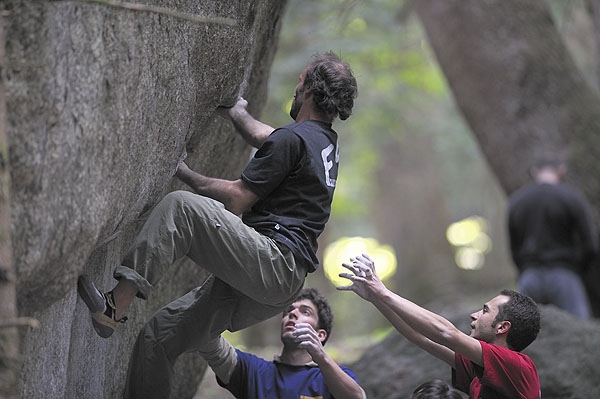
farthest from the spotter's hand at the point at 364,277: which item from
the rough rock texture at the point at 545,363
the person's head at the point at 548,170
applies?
the person's head at the point at 548,170

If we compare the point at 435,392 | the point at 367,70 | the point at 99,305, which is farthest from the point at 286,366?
the point at 367,70

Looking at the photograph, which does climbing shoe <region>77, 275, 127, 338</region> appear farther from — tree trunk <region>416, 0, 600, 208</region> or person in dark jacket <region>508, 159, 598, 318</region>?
tree trunk <region>416, 0, 600, 208</region>

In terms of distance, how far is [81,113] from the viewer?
A: 3.28 m

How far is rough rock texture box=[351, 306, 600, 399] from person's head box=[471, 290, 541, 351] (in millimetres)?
1788

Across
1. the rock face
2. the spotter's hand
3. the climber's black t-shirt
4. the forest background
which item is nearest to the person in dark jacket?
the forest background

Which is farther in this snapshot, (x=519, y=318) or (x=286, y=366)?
(x=286, y=366)

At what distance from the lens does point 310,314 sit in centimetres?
512

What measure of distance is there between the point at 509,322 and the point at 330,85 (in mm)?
1646

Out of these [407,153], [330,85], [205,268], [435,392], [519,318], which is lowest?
[407,153]

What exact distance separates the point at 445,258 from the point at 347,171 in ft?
15.7

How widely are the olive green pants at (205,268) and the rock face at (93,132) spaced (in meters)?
0.20

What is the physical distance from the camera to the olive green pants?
3.95 meters

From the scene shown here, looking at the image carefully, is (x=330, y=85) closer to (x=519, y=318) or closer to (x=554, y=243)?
(x=519, y=318)

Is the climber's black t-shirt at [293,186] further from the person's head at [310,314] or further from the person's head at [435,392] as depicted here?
the person's head at [435,392]
